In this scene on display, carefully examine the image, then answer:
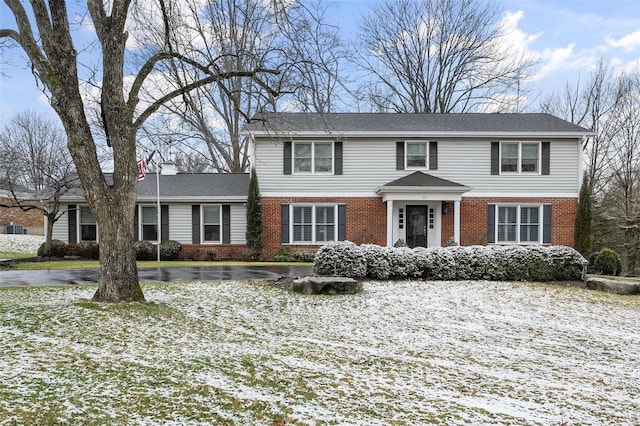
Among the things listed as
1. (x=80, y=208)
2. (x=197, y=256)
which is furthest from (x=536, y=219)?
(x=80, y=208)

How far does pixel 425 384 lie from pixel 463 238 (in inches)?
574

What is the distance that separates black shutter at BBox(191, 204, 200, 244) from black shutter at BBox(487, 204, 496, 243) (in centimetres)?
1265

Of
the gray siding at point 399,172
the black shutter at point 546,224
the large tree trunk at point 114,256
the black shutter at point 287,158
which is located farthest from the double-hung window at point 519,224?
the large tree trunk at point 114,256

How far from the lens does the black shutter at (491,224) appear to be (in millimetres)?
18297

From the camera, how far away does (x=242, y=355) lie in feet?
17.5

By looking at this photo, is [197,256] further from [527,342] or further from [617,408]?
[617,408]

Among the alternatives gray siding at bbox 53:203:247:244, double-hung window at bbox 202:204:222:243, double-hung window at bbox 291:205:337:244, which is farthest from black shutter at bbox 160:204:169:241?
double-hung window at bbox 291:205:337:244

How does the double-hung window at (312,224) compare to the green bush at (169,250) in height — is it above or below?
above

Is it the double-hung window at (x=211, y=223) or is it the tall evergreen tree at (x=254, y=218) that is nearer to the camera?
the tall evergreen tree at (x=254, y=218)

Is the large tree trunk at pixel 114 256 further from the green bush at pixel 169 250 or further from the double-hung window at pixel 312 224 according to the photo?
the green bush at pixel 169 250

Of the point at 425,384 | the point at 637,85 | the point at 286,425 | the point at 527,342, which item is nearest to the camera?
the point at 286,425

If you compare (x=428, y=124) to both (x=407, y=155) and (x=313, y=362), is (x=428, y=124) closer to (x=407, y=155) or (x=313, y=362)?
(x=407, y=155)

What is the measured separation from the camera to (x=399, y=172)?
18391 millimetres

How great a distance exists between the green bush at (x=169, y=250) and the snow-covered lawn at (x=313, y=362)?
942 cm
